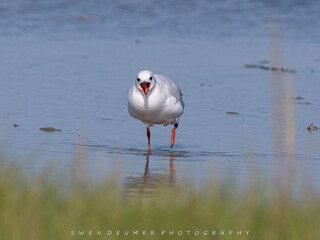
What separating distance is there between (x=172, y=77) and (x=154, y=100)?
12.3 feet

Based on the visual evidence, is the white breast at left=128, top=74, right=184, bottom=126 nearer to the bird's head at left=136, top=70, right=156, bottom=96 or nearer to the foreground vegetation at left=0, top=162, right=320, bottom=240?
the bird's head at left=136, top=70, right=156, bottom=96

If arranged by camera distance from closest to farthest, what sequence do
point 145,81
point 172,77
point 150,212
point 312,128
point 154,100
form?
1. point 150,212
2. point 145,81
3. point 154,100
4. point 312,128
5. point 172,77

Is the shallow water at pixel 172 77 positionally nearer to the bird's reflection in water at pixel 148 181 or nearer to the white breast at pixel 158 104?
the bird's reflection in water at pixel 148 181

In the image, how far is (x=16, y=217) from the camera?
516 cm

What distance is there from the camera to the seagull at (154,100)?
931 cm

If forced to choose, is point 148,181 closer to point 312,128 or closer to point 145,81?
point 145,81

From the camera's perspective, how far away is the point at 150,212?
5434 millimetres

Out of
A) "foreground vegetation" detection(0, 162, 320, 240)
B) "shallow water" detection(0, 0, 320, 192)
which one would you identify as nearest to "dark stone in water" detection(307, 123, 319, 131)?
"shallow water" detection(0, 0, 320, 192)

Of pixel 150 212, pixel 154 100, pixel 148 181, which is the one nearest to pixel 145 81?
pixel 154 100

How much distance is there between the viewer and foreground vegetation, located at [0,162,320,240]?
16.7 ft

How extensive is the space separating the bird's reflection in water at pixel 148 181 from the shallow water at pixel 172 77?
17mm

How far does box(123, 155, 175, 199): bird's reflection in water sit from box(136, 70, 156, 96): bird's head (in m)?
0.70

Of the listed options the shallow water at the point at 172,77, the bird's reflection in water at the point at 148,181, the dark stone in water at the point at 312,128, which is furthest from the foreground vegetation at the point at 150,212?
the dark stone in water at the point at 312,128

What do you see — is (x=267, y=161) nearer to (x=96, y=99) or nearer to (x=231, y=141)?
(x=231, y=141)
